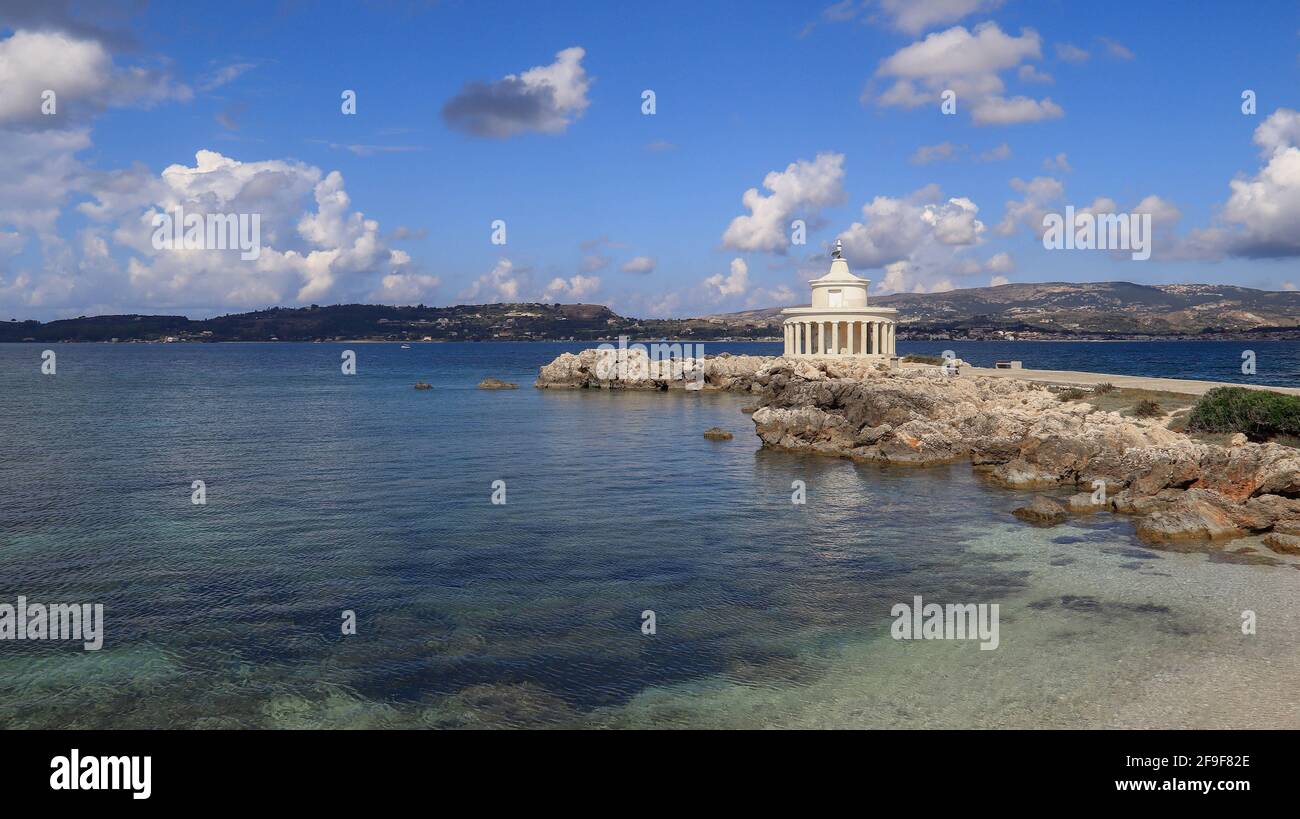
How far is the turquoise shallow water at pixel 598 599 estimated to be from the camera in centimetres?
1293

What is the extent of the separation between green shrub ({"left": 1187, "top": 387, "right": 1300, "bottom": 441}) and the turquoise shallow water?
921 centimetres

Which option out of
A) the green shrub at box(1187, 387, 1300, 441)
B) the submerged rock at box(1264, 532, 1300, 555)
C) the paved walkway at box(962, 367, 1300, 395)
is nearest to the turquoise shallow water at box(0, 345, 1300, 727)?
the submerged rock at box(1264, 532, 1300, 555)

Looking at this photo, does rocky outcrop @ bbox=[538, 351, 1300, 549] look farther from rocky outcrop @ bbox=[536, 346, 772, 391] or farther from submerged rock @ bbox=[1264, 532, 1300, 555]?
rocky outcrop @ bbox=[536, 346, 772, 391]

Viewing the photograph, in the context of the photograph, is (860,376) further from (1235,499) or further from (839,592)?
(839,592)

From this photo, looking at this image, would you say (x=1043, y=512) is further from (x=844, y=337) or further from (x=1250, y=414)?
(x=844, y=337)

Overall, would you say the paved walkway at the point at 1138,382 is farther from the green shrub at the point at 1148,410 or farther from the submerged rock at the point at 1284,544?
the submerged rock at the point at 1284,544

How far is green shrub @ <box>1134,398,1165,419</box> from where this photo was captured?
37.1 meters

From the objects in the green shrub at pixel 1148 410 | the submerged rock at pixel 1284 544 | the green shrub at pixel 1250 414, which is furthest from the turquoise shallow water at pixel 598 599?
the green shrub at pixel 1148 410

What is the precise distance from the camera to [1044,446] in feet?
106

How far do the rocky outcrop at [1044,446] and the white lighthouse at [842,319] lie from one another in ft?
46.2

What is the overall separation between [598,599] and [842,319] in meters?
56.9

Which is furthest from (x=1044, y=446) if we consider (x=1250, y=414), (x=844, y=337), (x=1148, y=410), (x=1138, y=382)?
(x=844, y=337)

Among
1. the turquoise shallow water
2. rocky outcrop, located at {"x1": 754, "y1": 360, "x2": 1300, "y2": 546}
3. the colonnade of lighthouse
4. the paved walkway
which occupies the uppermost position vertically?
the colonnade of lighthouse

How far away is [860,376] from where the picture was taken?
52.3 metres
